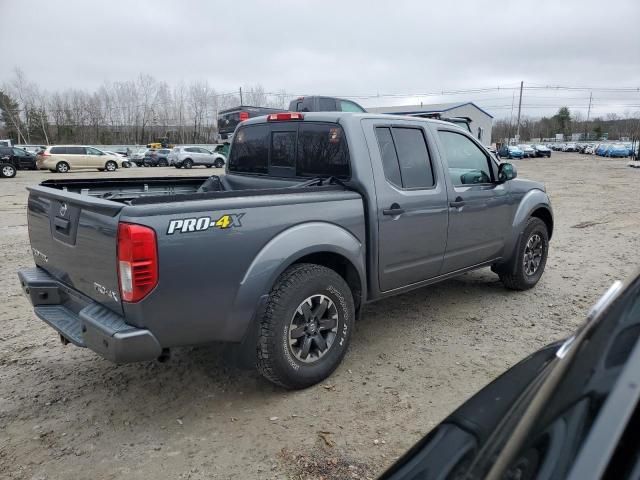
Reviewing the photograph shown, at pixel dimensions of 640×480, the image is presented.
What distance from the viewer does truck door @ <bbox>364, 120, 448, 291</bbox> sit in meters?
3.85

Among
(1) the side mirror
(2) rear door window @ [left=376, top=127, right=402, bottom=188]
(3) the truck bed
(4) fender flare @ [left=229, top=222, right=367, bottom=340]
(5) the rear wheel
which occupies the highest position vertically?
(2) rear door window @ [left=376, top=127, right=402, bottom=188]

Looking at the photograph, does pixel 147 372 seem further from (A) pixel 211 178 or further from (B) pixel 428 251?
(B) pixel 428 251

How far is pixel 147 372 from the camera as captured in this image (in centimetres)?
379

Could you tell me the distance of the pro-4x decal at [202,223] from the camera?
8.88ft

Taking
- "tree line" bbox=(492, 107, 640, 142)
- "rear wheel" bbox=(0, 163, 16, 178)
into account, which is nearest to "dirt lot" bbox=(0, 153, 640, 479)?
"rear wheel" bbox=(0, 163, 16, 178)

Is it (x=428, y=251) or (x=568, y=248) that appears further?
(x=568, y=248)

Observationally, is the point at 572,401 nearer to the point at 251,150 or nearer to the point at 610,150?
the point at 251,150

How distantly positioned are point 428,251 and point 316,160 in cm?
127

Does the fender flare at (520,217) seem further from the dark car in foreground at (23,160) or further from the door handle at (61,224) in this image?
the dark car in foreground at (23,160)

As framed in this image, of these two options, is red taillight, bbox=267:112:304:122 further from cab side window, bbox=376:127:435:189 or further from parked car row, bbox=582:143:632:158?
parked car row, bbox=582:143:632:158

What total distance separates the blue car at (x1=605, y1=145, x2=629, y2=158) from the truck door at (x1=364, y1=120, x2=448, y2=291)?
57761 mm

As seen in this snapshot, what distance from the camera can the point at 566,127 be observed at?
116125mm

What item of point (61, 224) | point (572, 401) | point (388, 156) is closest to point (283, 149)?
point (388, 156)

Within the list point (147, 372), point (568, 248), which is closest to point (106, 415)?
point (147, 372)
